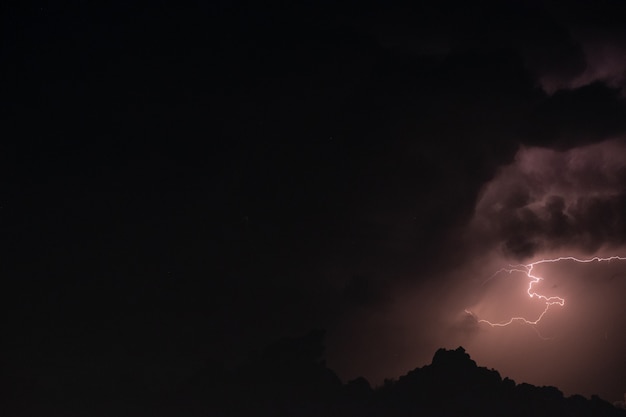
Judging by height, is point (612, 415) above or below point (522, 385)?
below

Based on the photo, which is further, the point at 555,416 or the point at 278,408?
the point at 278,408

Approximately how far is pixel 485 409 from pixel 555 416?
27.4 ft

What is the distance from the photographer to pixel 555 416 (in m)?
64.3

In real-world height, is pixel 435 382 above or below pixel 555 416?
above

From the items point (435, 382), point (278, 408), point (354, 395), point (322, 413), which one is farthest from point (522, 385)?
point (278, 408)

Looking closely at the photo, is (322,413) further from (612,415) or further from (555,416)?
(612,415)

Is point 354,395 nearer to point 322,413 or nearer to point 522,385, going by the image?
point 322,413

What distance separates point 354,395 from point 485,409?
1558 cm

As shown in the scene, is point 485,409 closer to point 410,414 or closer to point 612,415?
point 410,414

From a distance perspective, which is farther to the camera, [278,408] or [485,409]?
[278,408]

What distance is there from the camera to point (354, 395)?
68.1 metres

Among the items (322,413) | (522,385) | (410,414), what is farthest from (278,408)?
(522,385)

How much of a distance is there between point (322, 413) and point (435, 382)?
14.4 m

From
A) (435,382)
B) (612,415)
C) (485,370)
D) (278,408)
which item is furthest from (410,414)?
(612,415)
